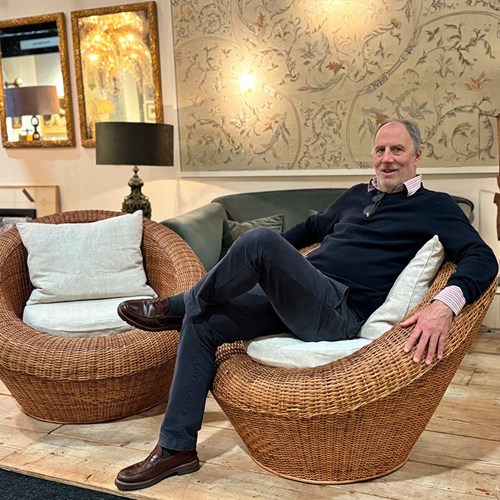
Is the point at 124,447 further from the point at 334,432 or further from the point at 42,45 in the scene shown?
the point at 42,45

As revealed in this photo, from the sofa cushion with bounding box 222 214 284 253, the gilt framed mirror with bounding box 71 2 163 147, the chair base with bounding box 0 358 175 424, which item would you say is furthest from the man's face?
the gilt framed mirror with bounding box 71 2 163 147

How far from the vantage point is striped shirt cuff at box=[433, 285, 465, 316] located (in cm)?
192

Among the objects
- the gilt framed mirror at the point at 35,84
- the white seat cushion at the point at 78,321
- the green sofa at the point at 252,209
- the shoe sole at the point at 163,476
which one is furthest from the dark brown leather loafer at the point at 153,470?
the gilt framed mirror at the point at 35,84

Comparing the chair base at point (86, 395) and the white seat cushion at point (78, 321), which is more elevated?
the white seat cushion at point (78, 321)

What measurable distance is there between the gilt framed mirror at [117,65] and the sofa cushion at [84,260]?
1581mm

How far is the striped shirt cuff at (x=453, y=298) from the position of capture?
1.92 metres

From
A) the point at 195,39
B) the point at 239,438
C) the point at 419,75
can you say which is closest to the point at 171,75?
the point at 195,39

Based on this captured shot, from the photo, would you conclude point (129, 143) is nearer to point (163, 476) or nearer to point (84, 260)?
point (84, 260)

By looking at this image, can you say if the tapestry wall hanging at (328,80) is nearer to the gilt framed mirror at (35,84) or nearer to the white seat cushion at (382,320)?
the gilt framed mirror at (35,84)

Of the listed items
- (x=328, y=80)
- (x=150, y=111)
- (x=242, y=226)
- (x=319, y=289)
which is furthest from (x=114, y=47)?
(x=319, y=289)

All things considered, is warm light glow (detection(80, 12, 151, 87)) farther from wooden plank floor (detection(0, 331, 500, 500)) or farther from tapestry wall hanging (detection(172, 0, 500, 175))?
wooden plank floor (detection(0, 331, 500, 500))

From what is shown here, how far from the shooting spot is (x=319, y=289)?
207cm

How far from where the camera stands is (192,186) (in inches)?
172

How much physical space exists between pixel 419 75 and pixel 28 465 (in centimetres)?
278
